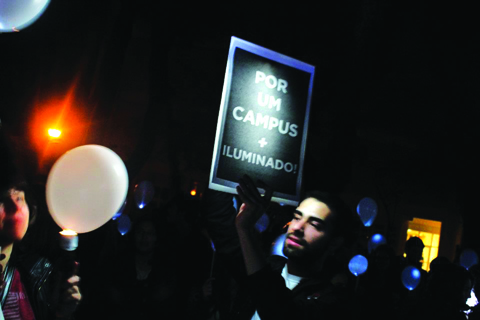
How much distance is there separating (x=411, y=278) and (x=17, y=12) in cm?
685

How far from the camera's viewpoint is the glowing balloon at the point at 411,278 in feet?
23.2

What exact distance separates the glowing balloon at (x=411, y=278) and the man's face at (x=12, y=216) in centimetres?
630

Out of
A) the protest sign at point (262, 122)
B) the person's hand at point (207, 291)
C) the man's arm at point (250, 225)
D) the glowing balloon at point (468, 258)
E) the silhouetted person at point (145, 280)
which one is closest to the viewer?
the man's arm at point (250, 225)

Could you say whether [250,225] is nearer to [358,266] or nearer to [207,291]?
[207,291]

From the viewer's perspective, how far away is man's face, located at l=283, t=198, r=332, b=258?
7.82 feet

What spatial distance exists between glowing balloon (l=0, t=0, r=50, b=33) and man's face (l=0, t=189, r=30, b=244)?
84 centimetres

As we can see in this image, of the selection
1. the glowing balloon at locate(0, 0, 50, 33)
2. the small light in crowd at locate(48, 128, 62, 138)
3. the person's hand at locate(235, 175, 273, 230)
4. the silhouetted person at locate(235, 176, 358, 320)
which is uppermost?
the glowing balloon at locate(0, 0, 50, 33)

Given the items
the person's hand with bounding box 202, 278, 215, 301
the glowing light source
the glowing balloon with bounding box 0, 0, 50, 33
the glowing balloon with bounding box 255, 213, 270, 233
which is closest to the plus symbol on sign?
the glowing light source

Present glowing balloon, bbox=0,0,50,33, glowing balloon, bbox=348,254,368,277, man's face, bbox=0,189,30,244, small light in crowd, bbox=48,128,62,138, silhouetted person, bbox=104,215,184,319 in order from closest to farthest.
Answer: glowing balloon, bbox=0,0,50,33
man's face, bbox=0,189,30,244
silhouetted person, bbox=104,215,184,319
glowing balloon, bbox=348,254,368,277
small light in crowd, bbox=48,128,62,138

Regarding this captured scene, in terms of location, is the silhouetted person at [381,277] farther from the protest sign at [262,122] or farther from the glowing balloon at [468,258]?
the protest sign at [262,122]

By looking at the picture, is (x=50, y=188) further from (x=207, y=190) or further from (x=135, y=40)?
(x=135, y=40)

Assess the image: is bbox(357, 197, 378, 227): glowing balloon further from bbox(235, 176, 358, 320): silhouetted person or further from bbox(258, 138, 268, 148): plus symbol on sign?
bbox(258, 138, 268, 148): plus symbol on sign

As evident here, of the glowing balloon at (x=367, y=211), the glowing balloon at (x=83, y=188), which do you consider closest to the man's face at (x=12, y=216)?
the glowing balloon at (x=83, y=188)

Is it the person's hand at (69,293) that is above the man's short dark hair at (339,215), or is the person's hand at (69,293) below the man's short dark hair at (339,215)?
below
